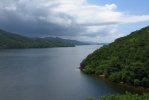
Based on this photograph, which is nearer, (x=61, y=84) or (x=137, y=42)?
(x=61, y=84)

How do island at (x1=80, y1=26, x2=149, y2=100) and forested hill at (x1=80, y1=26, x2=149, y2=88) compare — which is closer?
island at (x1=80, y1=26, x2=149, y2=100)

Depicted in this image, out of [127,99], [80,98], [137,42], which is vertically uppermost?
[137,42]

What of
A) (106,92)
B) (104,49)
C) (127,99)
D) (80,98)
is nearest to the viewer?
(127,99)

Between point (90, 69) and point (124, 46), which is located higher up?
point (124, 46)

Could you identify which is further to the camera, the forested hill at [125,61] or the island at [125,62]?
the forested hill at [125,61]

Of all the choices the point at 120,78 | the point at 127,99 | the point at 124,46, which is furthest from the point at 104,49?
the point at 127,99

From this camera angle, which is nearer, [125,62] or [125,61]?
[125,62]

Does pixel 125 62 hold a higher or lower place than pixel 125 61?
lower

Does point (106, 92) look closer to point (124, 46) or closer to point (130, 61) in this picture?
point (130, 61)
